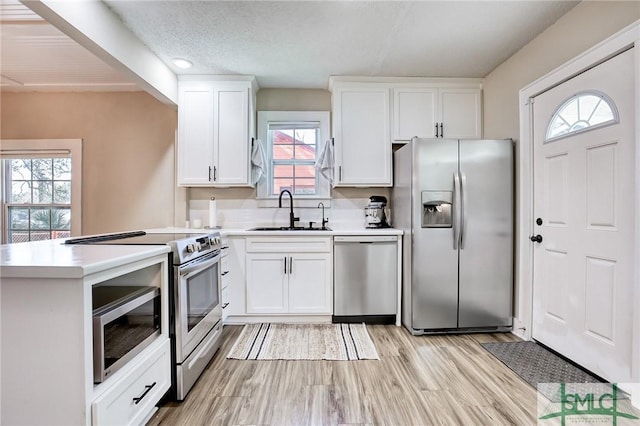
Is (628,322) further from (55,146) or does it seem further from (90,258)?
(55,146)

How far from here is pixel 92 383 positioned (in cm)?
112

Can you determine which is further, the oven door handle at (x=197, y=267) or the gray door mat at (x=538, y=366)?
the gray door mat at (x=538, y=366)

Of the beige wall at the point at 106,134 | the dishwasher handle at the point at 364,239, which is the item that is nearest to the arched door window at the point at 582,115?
the dishwasher handle at the point at 364,239

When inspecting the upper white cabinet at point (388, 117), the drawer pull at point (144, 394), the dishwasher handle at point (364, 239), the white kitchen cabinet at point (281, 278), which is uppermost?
the upper white cabinet at point (388, 117)

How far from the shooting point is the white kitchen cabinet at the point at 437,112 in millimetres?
3146

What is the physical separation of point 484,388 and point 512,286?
1177 millimetres

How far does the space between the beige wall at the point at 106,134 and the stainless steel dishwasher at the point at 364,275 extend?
6.84 ft

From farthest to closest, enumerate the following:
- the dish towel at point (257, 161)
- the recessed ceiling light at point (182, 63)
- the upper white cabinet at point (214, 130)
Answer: the dish towel at point (257, 161), the upper white cabinet at point (214, 130), the recessed ceiling light at point (182, 63)

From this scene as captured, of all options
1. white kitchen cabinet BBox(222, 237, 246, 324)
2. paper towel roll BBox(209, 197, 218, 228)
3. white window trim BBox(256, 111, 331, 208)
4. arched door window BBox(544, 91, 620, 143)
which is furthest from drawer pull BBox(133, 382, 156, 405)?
arched door window BBox(544, 91, 620, 143)

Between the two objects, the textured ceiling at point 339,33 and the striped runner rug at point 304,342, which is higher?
the textured ceiling at point 339,33

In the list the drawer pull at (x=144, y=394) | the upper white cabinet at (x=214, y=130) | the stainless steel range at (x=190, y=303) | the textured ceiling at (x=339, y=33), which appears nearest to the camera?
the drawer pull at (x=144, y=394)

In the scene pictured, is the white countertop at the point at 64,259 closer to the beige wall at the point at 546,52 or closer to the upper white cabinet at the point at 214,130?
the upper white cabinet at the point at 214,130

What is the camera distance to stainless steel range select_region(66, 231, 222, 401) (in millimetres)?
1706

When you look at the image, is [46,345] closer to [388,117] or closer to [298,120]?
[298,120]
